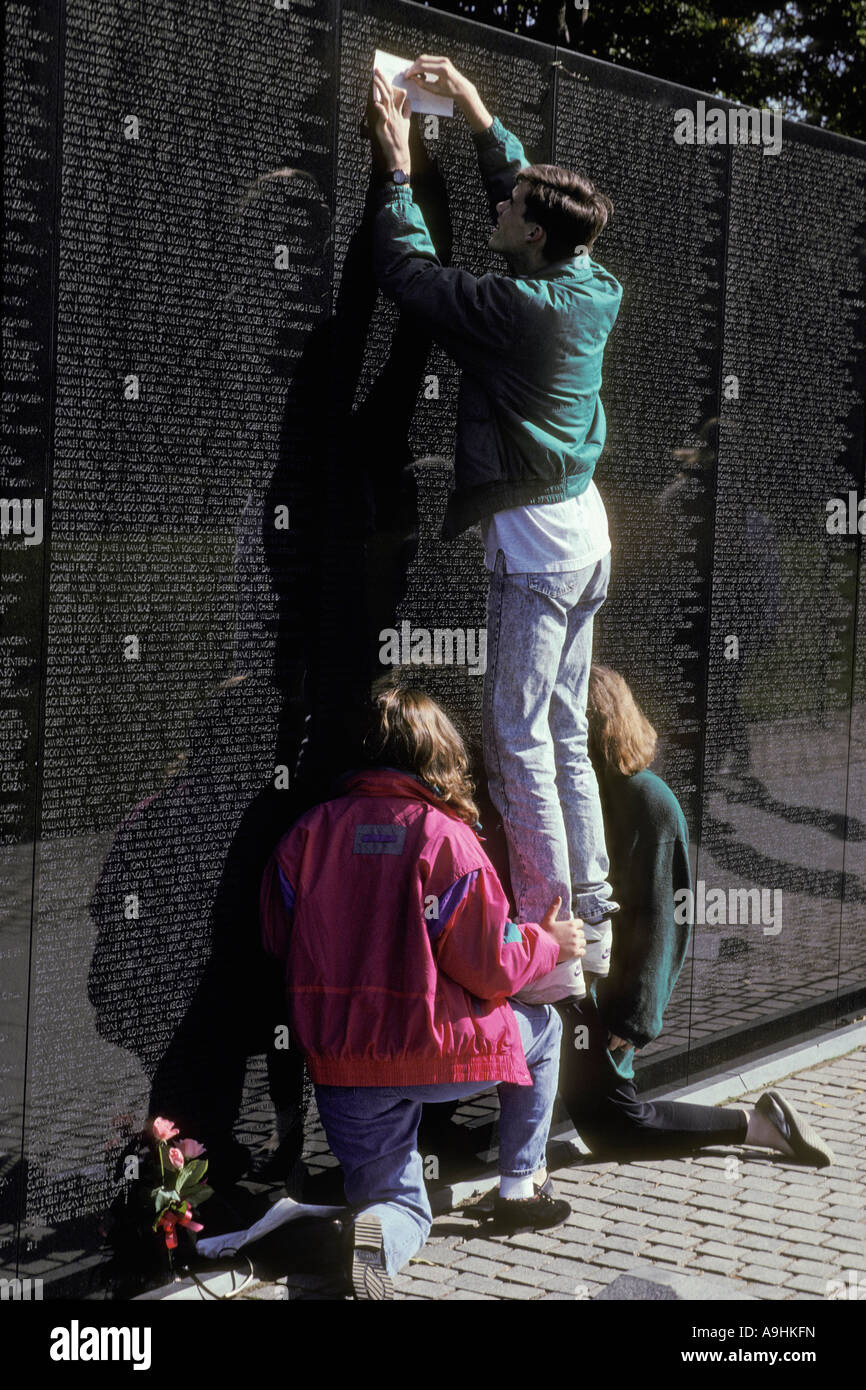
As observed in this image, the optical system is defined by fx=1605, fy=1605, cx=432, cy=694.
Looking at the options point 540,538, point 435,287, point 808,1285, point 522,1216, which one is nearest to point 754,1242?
point 808,1285

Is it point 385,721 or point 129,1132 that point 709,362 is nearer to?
point 385,721

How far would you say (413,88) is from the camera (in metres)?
5.34

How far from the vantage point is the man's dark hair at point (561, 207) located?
5.39 m

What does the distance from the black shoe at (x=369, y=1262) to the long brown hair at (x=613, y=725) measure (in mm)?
2187

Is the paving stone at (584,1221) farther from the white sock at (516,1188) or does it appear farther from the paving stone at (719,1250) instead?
the paving stone at (719,1250)

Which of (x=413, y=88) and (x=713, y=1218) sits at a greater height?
(x=413, y=88)

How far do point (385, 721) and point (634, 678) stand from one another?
178cm

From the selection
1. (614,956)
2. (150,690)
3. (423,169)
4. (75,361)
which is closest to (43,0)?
(75,361)

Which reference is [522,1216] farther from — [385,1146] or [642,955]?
[642,955]

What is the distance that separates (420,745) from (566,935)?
2.94 ft

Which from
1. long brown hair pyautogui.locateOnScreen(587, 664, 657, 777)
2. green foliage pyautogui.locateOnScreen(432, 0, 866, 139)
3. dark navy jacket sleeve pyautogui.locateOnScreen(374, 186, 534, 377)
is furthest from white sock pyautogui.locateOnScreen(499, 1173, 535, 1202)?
green foliage pyautogui.locateOnScreen(432, 0, 866, 139)

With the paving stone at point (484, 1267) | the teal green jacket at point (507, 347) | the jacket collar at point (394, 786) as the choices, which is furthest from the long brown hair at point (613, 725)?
the paving stone at point (484, 1267)

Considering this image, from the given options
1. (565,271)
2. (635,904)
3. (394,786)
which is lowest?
(635,904)

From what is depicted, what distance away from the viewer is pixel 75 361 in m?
4.51
